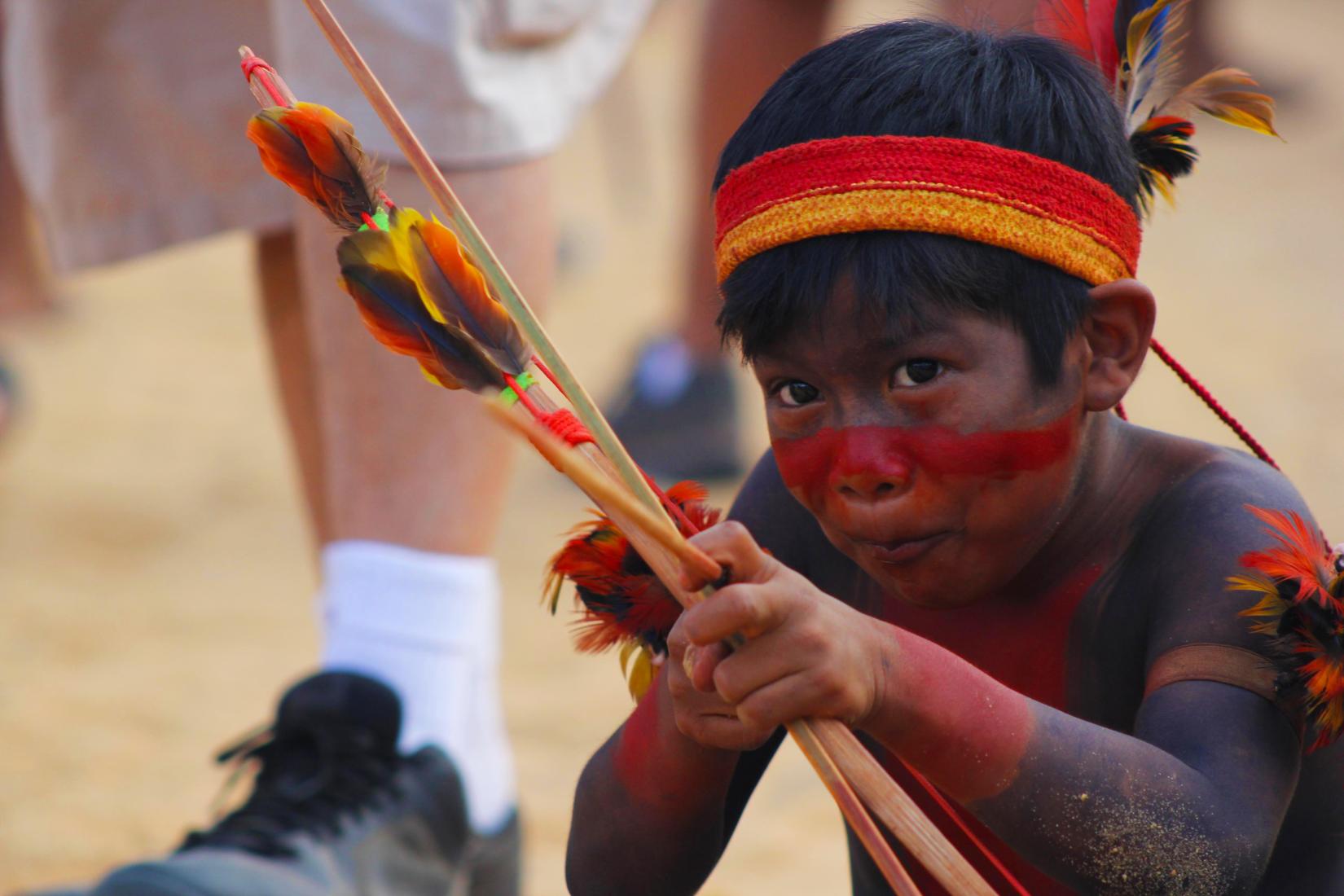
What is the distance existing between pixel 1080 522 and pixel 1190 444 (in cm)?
13

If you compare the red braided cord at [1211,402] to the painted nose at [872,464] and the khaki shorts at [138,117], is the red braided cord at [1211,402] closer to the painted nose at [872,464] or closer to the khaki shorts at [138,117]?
the painted nose at [872,464]

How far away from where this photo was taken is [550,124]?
201 centimetres

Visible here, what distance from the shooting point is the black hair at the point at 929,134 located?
4.10 ft

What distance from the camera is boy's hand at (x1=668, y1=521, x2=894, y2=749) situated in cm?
103

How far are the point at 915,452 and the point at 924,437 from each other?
0.01 meters

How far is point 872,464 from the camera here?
4.09 ft

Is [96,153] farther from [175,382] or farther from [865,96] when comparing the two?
[175,382]

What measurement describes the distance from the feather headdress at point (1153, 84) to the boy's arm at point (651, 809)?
2.06 ft

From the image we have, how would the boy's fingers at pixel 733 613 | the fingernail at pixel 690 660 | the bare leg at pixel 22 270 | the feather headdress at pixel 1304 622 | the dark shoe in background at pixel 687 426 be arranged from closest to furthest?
the boy's fingers at pixel 733 613 → the fingernail at pixel 690 660 → the feather headdress at pixel 1304 622 → the dark shoe in background at pixel 687 426 → the bare leg at pixel 22 270

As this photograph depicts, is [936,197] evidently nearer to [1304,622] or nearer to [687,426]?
[1304,622]

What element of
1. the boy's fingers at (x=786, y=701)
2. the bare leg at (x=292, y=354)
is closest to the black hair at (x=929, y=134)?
the boy's fingers at (x=786, y=701)

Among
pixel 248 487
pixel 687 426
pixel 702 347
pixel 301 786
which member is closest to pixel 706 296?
pixel 702 347

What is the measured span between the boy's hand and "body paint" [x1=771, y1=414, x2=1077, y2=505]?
17cm

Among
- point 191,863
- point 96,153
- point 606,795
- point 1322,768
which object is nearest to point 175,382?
point 96,153
